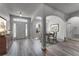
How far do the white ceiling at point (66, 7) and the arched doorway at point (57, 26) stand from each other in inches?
11.0

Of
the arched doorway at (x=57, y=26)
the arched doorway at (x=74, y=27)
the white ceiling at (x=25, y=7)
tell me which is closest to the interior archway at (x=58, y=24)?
the arched doorway at (x=57, y=26)

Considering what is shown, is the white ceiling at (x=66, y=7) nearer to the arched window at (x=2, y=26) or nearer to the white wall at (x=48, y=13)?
the white wall at (x=48, y=13)

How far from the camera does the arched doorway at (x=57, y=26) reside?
9.02 ft

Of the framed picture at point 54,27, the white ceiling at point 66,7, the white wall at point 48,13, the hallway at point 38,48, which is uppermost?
the white ceiling at point 66,7

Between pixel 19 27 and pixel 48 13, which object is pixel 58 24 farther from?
pixel 19 27

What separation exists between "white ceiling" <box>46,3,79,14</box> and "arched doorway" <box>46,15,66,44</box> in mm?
280

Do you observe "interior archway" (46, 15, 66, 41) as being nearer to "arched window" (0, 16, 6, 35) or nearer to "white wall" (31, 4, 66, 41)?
"white wall" (31, 4, 66, 41)

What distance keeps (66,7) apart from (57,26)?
628mm

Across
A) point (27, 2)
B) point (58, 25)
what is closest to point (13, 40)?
point (27, 2)

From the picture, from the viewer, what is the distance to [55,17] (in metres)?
2.74

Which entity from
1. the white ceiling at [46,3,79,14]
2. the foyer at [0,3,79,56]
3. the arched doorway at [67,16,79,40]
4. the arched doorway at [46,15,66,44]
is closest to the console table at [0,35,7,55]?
the foyer at [0,3,79,56]

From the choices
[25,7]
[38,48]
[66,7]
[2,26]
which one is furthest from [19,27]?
[66,7]

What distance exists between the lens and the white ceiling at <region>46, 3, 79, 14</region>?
2.73 metres

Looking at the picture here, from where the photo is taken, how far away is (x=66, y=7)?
109 inches
